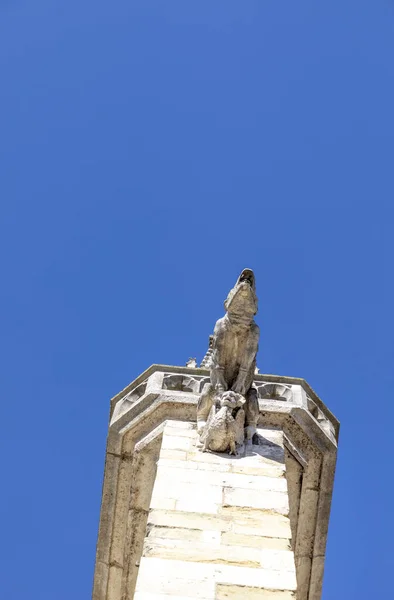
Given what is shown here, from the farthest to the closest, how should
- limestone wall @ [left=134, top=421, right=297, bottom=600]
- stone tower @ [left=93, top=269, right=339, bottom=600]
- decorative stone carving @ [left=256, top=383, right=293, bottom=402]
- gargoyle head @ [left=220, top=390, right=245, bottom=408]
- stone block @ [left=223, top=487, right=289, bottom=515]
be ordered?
decorative stone carving @ [left=256, top=383, right=293, bottom=402] → gargoyle head @ [left=220, top=390, right=245, bottom=408] → stone block @ [left=223, top=487, right=289, bottom=515] → stone tower @ [left=93, top=269, right=339, bottom=600] → limestone wall @ [left=134, top=421, right=297, bottom=600]

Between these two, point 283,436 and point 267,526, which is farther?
point 283,436

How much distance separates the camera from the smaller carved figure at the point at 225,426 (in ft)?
22.2

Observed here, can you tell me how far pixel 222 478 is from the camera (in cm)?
627

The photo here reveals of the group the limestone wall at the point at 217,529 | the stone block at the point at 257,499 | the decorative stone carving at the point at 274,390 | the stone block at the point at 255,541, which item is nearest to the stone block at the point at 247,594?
the limestone wall at the point at 217,529

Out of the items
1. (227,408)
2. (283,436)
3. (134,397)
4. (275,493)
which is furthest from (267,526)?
(134,397)

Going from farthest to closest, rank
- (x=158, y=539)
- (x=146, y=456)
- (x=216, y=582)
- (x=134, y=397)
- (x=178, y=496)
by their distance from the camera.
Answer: (x=134, y=397) → (x=146, y=456) → (x=178, y=496) → (x=158, y=539) → (x=216, y=582)

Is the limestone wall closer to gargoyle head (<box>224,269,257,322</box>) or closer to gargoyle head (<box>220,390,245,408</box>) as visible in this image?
gargoyle head (<box>220,390,245,408</box>)

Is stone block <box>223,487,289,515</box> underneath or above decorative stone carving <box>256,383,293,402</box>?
underneath

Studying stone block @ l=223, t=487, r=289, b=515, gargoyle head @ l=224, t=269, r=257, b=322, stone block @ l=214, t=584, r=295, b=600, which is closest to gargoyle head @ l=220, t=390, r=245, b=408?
gargoyle head @ l=224, t=269, r=257, b=322

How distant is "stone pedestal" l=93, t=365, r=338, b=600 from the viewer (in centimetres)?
505

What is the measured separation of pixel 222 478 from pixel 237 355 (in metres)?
1.55

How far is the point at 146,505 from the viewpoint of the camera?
784 centimetres

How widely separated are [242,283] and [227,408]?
4.28ft

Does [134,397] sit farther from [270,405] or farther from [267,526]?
[267,526]
